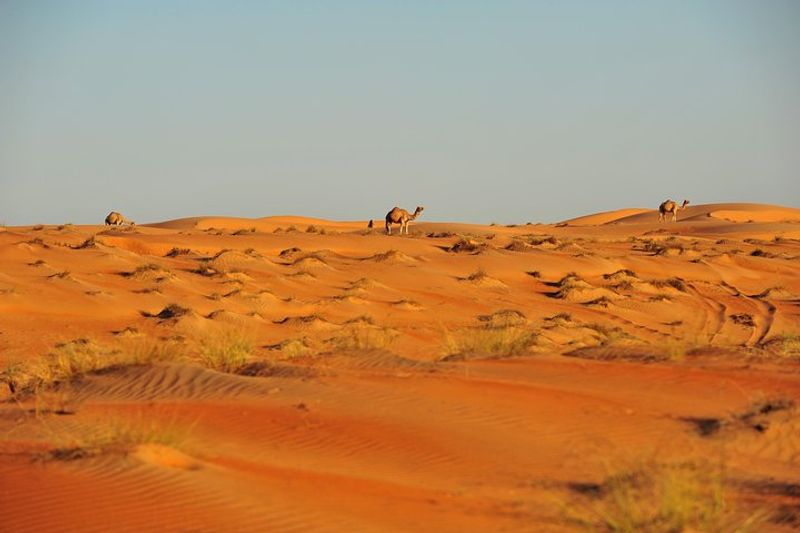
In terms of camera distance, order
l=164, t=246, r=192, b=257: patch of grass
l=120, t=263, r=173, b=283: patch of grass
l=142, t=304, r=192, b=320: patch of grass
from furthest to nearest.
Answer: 1. l=164, t=246, r=192, b=257: patch of grass
2. l=120, t=263, r=173, b=283: patch of grass
3. l=142, t=304, r=192, b=320: patch of grass

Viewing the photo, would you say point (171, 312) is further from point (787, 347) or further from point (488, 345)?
point (787, 347)

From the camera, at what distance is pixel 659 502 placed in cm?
775

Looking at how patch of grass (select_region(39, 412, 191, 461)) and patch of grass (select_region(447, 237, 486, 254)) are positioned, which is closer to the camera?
patch of grass (select_region(39, 412, 191, 461))

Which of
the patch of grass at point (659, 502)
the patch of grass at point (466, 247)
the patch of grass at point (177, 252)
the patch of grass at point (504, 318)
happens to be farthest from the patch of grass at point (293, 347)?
the patch of grass at point (466, 247)

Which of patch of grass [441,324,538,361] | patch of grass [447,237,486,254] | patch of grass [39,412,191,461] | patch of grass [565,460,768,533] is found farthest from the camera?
patch of grass [447,237,486,254]

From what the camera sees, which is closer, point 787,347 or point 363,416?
point 363,416

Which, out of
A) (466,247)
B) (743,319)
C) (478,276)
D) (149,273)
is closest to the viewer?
(743,319)

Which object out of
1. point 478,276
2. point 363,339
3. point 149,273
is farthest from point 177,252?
point 363,339

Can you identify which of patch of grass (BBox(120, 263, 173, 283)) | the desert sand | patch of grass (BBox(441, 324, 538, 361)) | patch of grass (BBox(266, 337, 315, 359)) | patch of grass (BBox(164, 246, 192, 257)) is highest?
patch of grass (BBox(164, 246, 192, 257))

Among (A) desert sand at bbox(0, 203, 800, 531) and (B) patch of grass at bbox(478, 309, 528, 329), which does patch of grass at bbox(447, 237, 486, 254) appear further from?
(B) patch of grass at bbox(478, 309, 528, 329)

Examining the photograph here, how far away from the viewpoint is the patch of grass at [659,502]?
7.05 meters

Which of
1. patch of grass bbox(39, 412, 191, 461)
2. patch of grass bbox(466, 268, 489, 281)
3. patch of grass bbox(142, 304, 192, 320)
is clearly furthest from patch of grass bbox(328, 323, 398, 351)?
patch of grass bbox(466, 268, 489, 281)

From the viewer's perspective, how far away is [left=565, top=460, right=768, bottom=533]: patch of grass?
278 inches

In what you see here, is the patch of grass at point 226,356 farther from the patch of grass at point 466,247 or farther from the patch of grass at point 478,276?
the patch of grass at point 466,247
